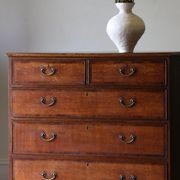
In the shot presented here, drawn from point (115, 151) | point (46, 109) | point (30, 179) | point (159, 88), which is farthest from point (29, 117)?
point (159, 88)

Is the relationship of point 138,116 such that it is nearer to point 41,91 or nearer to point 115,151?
point 115,151

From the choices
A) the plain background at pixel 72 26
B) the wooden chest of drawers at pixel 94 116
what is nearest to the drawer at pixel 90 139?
the wooden chest of drawers at pixel 94 116

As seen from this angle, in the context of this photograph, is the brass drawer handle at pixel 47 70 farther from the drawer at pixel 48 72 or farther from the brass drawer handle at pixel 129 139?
the brass drawer handle at pixel 129 139

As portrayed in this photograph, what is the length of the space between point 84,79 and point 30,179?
0.56 m

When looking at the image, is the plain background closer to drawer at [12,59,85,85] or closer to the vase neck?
the vase neck

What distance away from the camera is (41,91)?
2225mm

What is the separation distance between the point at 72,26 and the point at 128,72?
2.61ft

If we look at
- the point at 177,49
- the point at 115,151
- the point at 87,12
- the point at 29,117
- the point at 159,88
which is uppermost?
the point at 87,12

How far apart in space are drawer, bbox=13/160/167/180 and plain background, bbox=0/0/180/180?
795mm

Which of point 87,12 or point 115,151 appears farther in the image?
point 87,12

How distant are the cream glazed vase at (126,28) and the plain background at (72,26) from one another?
1.52ft

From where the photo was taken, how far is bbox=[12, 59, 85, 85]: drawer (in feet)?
7.18

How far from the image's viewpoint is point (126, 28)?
Answer: 2.27 meters

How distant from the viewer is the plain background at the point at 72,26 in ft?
9.05
